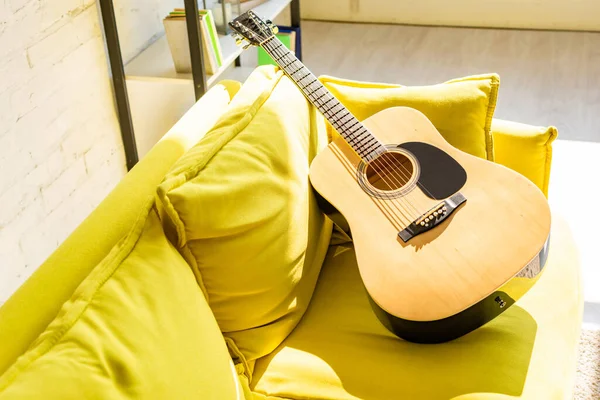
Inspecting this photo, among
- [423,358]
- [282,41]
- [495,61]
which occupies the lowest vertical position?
[495,61]

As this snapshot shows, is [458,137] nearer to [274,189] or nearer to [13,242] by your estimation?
[274,189]

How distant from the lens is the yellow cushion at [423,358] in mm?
1294

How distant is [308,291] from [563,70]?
9.25 ft

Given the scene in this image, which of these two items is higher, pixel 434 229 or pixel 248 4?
pixel 248 4

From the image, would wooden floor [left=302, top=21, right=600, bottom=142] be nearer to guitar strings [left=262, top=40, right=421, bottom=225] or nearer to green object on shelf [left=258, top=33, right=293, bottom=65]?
green object on shelf [left=258, top=33, right=293, bottom=65]

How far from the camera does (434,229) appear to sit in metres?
1.42

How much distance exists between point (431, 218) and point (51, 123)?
123 cm

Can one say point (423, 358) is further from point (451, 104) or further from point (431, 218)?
point (451, 104)

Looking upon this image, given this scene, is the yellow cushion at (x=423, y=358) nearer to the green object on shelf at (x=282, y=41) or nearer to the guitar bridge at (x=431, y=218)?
the guitar bridge at (x=431, y=218)

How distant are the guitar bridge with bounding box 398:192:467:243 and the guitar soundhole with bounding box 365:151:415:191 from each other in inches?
5.1

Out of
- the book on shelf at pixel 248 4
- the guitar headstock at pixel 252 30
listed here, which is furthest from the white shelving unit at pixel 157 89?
the guitar headstock at pixel 252 30

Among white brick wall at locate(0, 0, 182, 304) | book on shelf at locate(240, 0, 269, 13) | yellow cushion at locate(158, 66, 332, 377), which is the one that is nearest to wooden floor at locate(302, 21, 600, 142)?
book on shelf at locate(240, 0, 269, 13)

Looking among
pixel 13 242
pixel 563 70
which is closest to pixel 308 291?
pixel 13 242

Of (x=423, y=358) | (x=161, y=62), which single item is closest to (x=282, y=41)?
(x=161, y=62)
